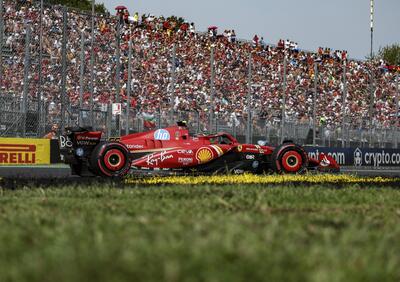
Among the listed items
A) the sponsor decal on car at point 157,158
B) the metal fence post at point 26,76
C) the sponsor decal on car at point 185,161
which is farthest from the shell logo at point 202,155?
the metal fence post at point 26,76

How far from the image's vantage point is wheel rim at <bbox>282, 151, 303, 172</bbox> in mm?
16312

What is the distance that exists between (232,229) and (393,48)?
85.2 meters

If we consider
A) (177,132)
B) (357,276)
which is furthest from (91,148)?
(357,276)

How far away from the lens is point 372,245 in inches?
157

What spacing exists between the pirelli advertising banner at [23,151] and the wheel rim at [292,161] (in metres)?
9.47

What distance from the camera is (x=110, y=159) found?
577 inches

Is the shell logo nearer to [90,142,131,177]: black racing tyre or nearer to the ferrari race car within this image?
the ferrari race car

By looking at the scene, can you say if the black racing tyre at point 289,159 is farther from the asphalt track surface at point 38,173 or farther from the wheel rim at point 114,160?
the wheel rim at point 114,160

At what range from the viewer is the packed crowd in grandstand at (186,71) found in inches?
940

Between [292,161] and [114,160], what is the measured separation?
4.53 m

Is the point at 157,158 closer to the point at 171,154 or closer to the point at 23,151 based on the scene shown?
the point at 171,154

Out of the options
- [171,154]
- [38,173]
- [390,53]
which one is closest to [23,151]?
[38,173]

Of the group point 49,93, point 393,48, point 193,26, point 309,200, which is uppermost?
point 393,48

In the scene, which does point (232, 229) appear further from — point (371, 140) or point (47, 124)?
point (371, 140)
